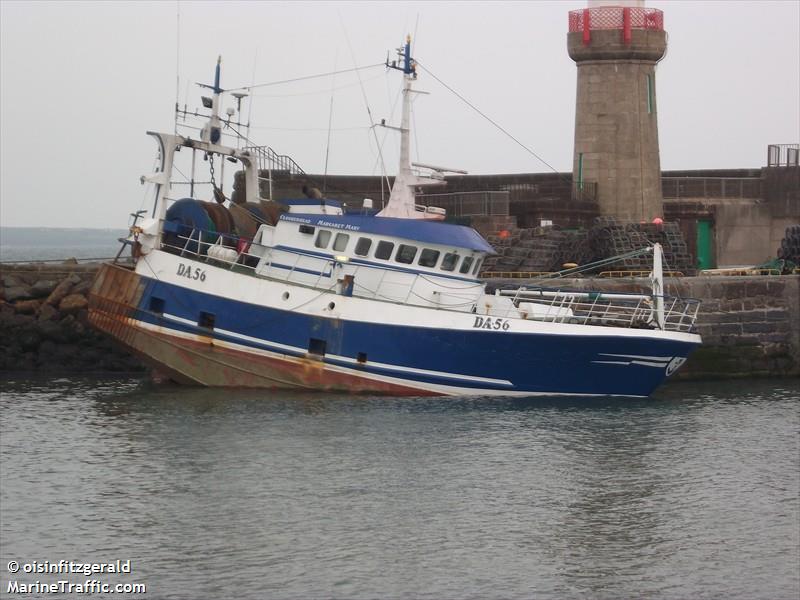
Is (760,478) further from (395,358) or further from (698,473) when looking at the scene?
(395,358)

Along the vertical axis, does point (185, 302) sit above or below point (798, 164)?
below

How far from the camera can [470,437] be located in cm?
2102

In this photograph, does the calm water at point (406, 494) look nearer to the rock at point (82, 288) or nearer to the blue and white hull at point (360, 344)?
the blue and white hull at point (360, 344)

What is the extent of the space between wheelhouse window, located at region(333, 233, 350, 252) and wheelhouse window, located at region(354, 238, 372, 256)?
0.72 ft

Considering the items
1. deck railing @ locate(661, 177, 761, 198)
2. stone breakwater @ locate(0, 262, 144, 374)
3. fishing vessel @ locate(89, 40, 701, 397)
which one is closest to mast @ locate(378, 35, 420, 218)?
fishing vessel @ locate(89, 40, 701, 397)

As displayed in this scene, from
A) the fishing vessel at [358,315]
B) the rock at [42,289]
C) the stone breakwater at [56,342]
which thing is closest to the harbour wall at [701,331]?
the stone breakwater at [56,342]

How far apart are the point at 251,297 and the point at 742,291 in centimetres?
1072

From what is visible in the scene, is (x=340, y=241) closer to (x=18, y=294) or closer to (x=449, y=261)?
(x=449, y=261)

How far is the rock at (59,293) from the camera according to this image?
28.7 metres

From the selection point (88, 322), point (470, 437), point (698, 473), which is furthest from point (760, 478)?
point (88, 322)

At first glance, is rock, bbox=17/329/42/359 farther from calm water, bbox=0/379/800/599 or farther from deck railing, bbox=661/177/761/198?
deck railing, bbox=661/177/761/198

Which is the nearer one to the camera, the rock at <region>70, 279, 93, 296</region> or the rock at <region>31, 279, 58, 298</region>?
the rock at <region>70, 279, 93, 296</region>

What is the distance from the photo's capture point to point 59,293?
94.7 ft

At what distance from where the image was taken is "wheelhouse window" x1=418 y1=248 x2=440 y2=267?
24594 mm
